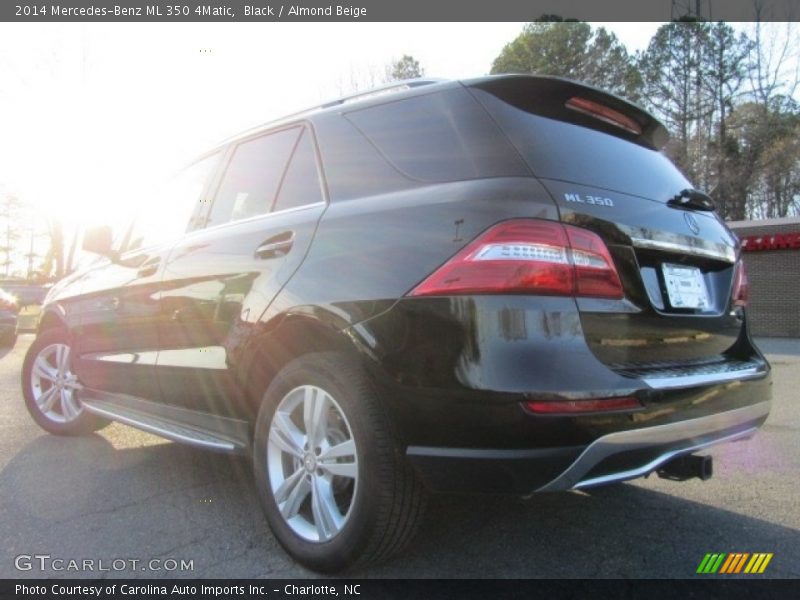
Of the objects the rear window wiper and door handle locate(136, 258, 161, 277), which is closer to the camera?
the rear window wiper

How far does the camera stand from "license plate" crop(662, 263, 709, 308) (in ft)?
7.97

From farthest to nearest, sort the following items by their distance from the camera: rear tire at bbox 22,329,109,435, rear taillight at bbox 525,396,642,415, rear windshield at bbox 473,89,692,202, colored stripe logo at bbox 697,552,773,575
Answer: rear tire at bbox 22,329,109,435 → colored stripe logo at bbox 697,552,773,575 → rear windshield at bbox 473,89,692,202 → rear taillight at bbox 525,396,642,415

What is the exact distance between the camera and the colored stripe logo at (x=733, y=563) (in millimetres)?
2494

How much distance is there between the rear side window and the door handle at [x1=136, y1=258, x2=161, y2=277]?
172cm

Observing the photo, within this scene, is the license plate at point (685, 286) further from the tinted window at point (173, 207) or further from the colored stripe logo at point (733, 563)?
the tinted window at point (173, 207)

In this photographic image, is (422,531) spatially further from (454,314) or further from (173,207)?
(173,207)

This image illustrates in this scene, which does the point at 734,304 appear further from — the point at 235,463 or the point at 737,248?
the point at 235,463

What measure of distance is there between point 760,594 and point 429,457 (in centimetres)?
133

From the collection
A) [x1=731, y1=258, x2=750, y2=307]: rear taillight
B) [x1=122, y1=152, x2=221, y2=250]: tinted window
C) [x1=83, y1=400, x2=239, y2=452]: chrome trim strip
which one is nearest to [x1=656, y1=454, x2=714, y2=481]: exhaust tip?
[x1=731, y1=258, x2=750, y2=307]: rear taillight

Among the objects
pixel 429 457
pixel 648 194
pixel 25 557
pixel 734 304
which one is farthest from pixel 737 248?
pixel 25 557

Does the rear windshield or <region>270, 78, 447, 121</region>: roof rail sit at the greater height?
<region>270, 78, 447, 121</region>: roof rail

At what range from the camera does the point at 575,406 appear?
6.41 feet

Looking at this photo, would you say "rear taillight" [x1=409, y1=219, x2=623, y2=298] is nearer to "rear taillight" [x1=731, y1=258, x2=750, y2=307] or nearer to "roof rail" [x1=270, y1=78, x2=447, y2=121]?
"roof rail" [x1=270, y1=78, x2=447, y2=121]

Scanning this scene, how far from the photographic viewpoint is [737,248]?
3.03m
